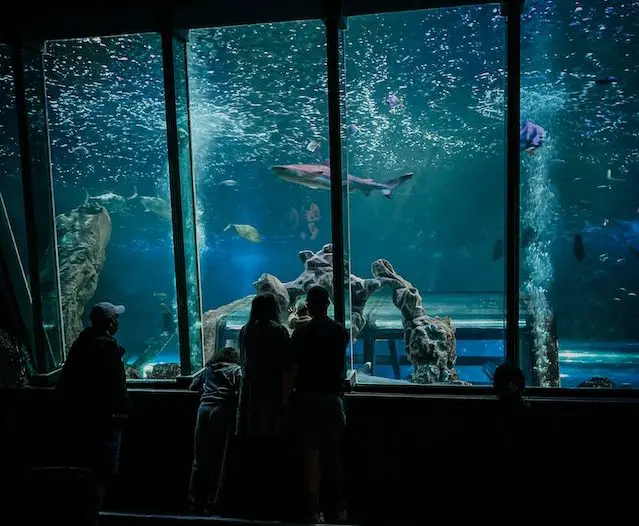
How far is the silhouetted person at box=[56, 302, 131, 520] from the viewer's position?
9.02 ft

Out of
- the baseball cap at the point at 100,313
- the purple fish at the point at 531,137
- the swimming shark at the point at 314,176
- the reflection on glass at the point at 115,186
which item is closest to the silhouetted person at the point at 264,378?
the baseball cap at the point at 100,313

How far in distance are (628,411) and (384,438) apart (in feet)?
5.86

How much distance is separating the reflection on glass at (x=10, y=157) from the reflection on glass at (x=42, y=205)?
0.20 meters

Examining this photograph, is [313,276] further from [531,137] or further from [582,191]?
[582,191]

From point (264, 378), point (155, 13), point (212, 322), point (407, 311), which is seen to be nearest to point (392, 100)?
point (212, 322)

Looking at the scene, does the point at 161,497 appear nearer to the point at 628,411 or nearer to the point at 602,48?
the point at 628,411

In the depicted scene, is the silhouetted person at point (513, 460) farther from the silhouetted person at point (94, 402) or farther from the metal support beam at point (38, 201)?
the metal support beam at point (38, 201)

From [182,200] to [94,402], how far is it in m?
1.98

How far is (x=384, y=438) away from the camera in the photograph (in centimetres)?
374

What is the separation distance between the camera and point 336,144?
3777 millimetres

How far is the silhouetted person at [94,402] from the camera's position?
2.75 meters

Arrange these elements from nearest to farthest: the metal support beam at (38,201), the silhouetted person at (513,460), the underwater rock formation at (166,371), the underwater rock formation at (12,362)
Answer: the silhouetted person at (513,460), the metal support beam at (38,201), the underwater rock formation at (12,362), the underwater rock formation at (166,371)

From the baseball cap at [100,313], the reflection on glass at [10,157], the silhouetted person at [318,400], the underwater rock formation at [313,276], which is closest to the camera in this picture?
the baseball cap at [100,313]

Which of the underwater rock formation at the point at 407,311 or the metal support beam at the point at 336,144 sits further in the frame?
the underwater rock formation at the point at 407,311
